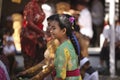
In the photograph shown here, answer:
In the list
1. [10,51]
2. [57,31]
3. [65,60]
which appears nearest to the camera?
[65,60]

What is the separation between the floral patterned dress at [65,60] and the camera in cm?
547

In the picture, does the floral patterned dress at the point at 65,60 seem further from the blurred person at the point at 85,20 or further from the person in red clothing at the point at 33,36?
the blurred person at the point at 85,20

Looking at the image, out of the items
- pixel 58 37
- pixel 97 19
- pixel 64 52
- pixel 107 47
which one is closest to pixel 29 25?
pixel 58 37

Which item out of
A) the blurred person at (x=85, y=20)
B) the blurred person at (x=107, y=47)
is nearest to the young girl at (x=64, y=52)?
the blurred person at (x=107, y=47)

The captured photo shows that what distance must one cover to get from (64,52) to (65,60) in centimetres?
10

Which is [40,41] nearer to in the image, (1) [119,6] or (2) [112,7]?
Answer: (2) [112,7]

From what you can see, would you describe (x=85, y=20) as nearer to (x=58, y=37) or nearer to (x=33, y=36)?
(x=33, y=36)

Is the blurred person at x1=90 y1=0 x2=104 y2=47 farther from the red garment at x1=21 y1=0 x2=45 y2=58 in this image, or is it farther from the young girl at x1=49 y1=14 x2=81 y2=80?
the young girl at x1=49 y1=14 x2=81 y2=80

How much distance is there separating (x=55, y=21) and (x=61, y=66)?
577mm

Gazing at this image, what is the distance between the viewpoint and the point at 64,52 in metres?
5.54

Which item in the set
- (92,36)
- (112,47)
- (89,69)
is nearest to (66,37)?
(89,69)

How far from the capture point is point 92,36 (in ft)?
46.4

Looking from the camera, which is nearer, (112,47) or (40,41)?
(40,41)

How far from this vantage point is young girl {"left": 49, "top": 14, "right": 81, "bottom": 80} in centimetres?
548
